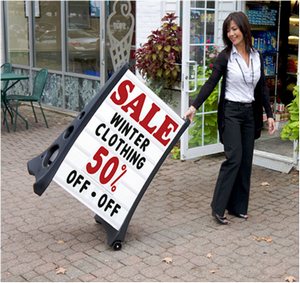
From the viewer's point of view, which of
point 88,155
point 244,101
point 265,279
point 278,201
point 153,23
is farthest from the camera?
point 153,23

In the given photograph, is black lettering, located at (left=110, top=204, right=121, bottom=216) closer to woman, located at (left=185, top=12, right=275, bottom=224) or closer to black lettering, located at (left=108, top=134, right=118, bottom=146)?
black lettering, located at (left=108, top=134, right=118, bottom=146)

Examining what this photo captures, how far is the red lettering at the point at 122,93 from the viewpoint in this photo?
4164 mm

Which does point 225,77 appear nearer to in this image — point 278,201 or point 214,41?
point 278,201

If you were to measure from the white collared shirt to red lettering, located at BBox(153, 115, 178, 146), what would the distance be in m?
0.68

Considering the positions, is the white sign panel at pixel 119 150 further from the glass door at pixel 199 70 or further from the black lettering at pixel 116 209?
the glass door at pixel 199 70

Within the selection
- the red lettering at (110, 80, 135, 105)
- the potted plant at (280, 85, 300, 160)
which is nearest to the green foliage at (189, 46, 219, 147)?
the potted plant at (280, 85, 300, 160)

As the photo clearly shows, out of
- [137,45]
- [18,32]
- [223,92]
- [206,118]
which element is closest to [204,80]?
[206,118]

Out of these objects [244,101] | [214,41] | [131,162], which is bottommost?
[131,162]

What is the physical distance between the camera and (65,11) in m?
10.2

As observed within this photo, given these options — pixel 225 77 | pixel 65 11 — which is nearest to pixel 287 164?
pixel 225 77

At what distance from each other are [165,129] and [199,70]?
8.11 ft

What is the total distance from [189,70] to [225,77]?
5.53 ft

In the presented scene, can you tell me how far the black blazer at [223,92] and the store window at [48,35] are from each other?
623 cm

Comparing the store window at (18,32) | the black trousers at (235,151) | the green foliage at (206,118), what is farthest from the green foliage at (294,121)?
the store window at (18,32)
